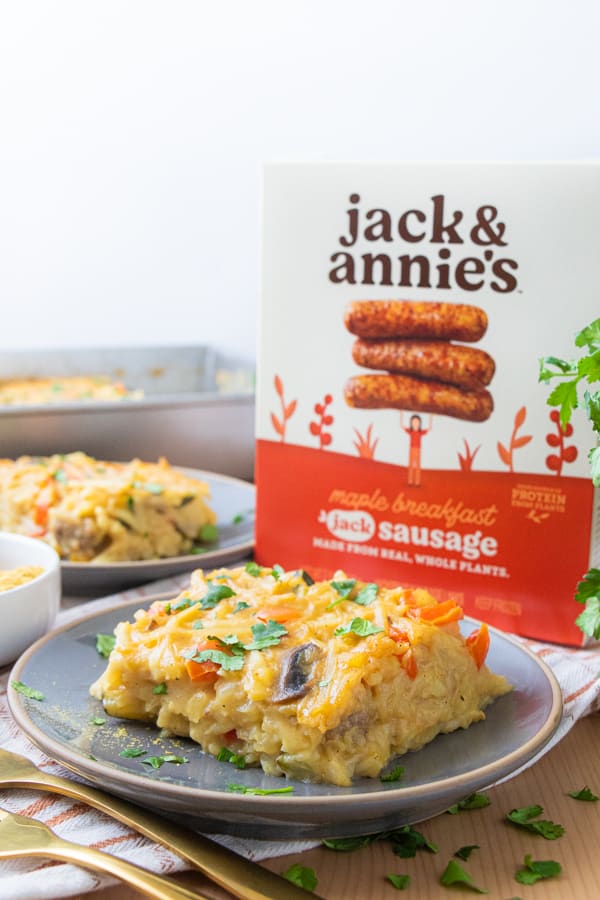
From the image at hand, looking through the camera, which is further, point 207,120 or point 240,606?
point 207,120

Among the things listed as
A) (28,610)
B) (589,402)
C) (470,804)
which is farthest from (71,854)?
(589,402)

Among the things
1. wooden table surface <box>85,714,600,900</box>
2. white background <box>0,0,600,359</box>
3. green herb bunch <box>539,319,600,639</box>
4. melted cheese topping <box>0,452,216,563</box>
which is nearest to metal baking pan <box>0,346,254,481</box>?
melted cheese topping <box>0,452,216,563</box>

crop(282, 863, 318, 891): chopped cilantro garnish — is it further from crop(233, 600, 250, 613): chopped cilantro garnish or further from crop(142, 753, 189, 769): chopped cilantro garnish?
crop(233, 600, 250, 613): chopped cilantro garnish

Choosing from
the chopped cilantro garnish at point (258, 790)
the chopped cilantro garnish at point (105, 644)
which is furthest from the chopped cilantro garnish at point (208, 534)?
the chopped cilantro garnish at point (258, 790)

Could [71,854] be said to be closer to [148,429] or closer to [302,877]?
[302,877]

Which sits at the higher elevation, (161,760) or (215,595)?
(215,595)

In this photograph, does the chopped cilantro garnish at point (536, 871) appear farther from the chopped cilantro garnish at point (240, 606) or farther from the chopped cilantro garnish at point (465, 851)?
the chopped cilantro garnish at point (240, 606)

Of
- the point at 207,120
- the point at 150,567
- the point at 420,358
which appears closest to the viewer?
the point at 420,358
